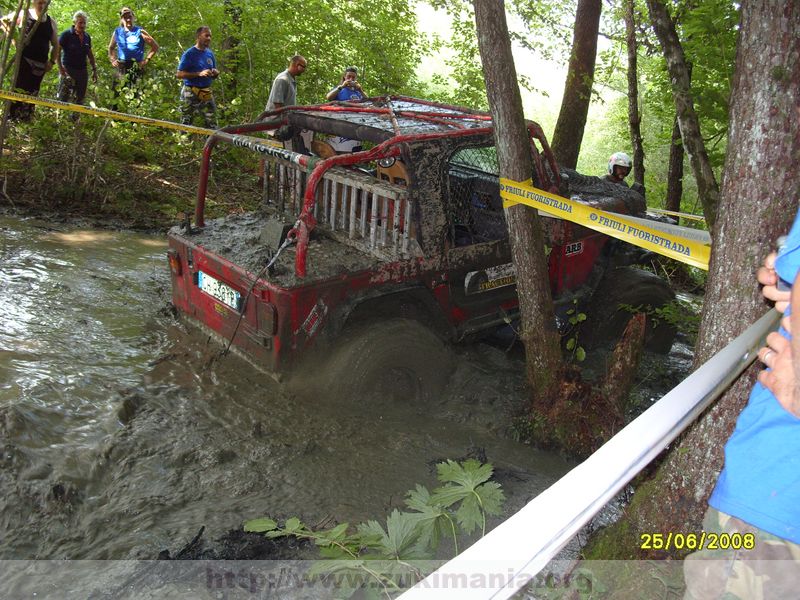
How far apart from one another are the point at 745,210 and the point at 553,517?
1.45m

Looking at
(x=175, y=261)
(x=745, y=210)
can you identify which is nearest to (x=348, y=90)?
(x=175, y=261)

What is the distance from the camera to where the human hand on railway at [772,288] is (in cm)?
185

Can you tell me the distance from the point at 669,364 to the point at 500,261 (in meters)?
2.17

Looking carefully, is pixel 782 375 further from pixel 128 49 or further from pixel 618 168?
pixel 128 49


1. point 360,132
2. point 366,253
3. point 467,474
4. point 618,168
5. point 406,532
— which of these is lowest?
point 406,532

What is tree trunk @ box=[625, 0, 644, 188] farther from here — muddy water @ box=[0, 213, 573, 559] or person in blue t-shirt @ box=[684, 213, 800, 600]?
person in blue t-shirt @ box=[684, 213, 800, 600]

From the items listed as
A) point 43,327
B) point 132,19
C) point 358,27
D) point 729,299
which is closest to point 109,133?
point 132,19

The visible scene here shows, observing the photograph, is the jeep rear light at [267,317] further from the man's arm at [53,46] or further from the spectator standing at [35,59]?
the man's arm at [53,46]

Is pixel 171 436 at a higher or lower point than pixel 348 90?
lower

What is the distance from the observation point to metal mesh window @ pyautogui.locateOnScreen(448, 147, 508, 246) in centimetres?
494

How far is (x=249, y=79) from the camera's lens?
1109 cm

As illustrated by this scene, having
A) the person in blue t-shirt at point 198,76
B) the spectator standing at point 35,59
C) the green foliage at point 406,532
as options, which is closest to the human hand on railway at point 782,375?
the green foliage at point 406,532

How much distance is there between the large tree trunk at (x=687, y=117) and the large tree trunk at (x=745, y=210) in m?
1.38

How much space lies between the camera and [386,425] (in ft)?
13.7
